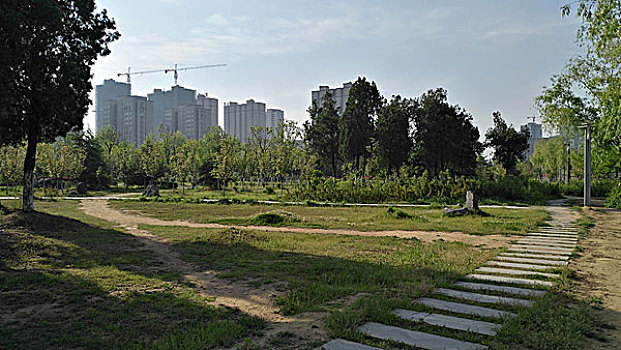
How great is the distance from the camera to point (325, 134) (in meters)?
41.8

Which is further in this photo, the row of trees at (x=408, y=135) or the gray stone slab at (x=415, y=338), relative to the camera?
the row of trees at (x=408, y=135)

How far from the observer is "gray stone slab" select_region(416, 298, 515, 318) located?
199 inches

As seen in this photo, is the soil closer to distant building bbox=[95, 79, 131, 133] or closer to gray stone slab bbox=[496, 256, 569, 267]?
gray stone slab bbox=[496, 256, 569, 267]

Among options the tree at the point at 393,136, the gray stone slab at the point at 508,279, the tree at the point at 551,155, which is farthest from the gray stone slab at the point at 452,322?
the tree at the point at 551,155

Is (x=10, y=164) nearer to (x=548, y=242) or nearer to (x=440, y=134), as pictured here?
(x=440, y=134)

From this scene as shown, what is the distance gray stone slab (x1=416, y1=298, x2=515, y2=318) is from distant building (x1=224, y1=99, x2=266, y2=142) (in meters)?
88.9

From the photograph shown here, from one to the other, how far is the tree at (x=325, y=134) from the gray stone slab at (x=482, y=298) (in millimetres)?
34788

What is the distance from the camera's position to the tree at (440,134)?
34.5m

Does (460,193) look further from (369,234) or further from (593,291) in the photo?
(593,291)

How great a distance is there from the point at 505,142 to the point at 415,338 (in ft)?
126

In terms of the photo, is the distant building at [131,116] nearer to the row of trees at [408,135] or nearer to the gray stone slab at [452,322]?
the row of trees at [408,135]

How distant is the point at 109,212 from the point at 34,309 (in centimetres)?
1586

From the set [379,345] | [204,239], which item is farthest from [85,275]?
[379,345]

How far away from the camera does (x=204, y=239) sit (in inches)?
435
